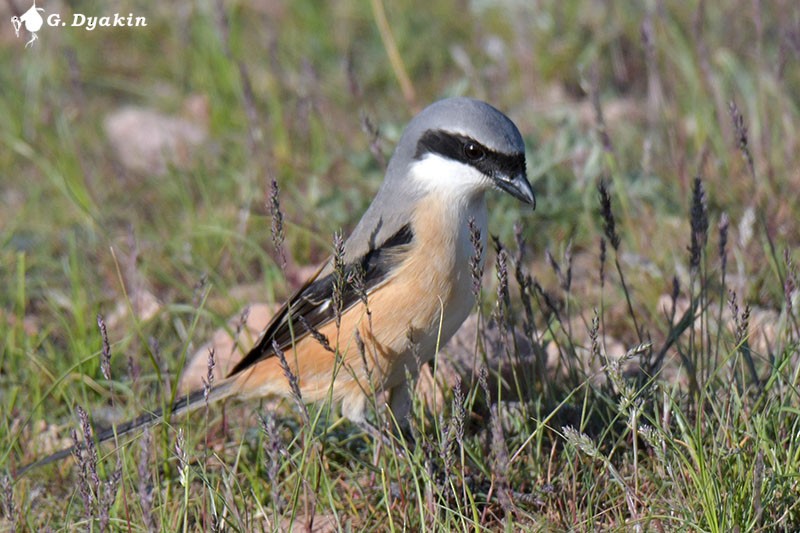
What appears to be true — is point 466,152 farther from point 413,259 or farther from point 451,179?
point 413,259

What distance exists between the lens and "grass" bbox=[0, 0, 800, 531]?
3100mm

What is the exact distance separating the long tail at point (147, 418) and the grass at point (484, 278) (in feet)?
0.29

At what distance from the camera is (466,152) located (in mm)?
3705

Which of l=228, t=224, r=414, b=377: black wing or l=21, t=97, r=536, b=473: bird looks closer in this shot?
l=21, t=97, r=536, b=473: bird

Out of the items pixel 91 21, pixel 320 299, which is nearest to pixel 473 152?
pixel 320 299

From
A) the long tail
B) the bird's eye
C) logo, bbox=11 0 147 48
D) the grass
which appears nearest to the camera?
the grass

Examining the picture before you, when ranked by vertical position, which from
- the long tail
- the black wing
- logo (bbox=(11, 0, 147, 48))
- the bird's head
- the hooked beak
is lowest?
the long tail

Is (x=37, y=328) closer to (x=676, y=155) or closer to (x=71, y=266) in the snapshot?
(x=71, y=266)

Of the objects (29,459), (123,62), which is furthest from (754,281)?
(123,62)

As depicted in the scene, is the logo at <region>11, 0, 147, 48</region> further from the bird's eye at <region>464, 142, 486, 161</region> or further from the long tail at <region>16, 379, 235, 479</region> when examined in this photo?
the bird's eye at <region>464, 142, 486, 161</region>

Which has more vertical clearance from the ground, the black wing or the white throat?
the white throat

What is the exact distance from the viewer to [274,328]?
4.00 metres

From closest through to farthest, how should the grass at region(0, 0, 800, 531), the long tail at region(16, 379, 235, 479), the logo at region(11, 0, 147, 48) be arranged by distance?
1. the grass at region(0, 0, 800, 531)
2. the long tail at region(16, 379, 235, 479)
3. the logo at region(11, 0, 147, 48)

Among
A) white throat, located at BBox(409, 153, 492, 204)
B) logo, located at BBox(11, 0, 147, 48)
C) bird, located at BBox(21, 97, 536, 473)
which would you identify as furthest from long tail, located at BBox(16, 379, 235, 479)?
logo, located at BBox(11, 0, 147, 48)
